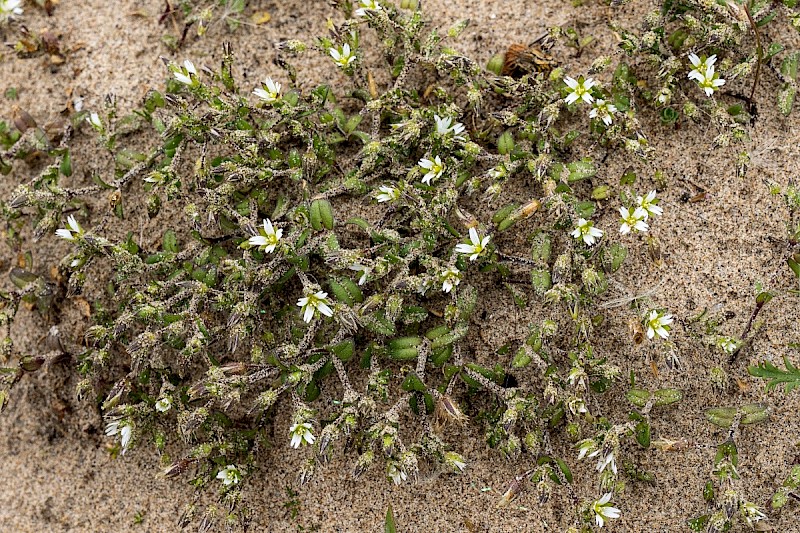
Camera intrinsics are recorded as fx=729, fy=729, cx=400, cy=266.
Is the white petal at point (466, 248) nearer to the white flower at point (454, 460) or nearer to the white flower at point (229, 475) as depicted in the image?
the white flower at point (454, 460)

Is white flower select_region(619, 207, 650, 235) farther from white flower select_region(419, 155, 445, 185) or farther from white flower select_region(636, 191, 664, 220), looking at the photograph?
white flower select_region(419, 155, 445, 185)

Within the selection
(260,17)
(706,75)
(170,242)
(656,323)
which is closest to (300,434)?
A: (170,242)

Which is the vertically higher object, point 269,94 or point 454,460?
point 269,94

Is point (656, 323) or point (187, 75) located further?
point (187, 75)

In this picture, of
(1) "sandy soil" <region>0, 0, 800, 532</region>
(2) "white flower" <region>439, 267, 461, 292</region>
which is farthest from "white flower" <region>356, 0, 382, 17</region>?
(2) "white flower" <region>439, 267, 461, 292</region>

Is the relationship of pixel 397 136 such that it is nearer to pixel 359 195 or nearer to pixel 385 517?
pixel 359 195

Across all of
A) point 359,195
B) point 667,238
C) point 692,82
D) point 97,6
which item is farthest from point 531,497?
point 97,6

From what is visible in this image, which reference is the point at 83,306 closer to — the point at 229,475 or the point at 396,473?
the point at 229,475
